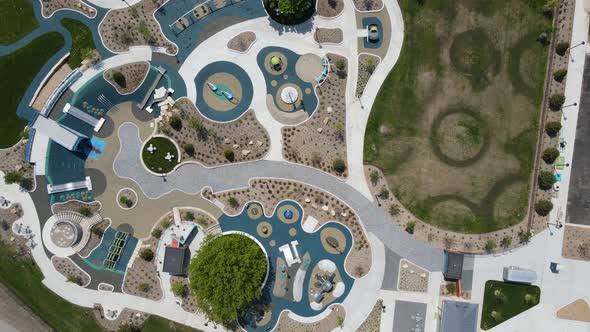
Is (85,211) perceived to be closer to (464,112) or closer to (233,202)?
(233,202)

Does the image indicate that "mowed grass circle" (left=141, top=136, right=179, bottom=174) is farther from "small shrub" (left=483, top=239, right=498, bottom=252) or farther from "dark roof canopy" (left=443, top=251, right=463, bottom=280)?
"small shrub" (left=483, top=239, right=498, bottom=252)

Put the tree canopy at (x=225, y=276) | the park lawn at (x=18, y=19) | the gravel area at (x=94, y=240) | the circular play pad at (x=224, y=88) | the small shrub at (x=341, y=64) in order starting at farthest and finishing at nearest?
the gravel area at (x=94, y=240), the circular play pad at (x=224, y=88), the park lawn at (x=18, y=19), the small shrub at (x=341, y=64), the tree canopy at (x=225, y=276)

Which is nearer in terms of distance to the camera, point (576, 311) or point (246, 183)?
point (576, 311)

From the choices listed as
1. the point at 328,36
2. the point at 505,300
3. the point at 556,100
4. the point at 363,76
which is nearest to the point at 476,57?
the point at 556,100

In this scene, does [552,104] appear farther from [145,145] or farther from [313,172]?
[145,145]

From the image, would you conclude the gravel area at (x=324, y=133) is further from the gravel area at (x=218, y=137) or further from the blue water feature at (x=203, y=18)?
the blue water feature at (x=203, y=18)

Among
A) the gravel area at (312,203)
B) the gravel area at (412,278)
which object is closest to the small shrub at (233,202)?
the gravel area at (312,203)
